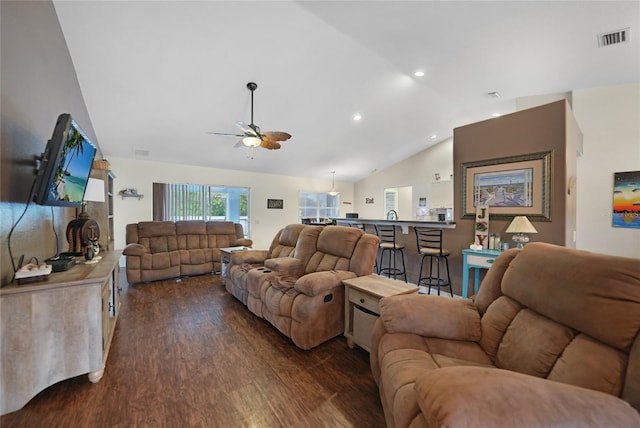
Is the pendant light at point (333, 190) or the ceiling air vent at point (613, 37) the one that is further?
the pendant light at point (333, 190)

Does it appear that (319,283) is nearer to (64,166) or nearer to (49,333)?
(49,333)

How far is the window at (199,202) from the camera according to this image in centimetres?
614

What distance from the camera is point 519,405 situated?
0.75 metres

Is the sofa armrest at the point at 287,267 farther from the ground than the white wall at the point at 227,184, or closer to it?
closer to it

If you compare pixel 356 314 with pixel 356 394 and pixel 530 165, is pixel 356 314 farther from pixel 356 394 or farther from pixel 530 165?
pixel 530 165

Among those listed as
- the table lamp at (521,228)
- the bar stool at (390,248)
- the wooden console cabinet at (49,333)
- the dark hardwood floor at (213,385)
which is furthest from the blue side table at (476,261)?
the wooden console cabinet at (49,333)

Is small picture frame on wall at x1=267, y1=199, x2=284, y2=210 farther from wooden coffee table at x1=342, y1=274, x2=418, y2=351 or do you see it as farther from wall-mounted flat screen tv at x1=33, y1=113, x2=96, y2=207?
wooden coffee table at x1=342, y1=274, x2=418, y2=351

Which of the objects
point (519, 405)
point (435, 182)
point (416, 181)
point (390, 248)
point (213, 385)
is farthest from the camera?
point (416, 181)

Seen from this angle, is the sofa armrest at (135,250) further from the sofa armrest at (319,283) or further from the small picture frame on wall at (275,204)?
the small picture frame on wall at (275,204)

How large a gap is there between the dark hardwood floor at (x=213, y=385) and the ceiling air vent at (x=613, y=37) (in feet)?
13.2

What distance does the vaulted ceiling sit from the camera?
2.52 metres

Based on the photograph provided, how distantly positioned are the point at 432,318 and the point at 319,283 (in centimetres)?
103

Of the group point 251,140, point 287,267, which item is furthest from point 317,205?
point 287,267

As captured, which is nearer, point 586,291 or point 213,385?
point 586,291
